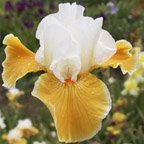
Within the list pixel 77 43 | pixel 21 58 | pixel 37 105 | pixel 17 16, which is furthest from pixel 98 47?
pixel 17 16

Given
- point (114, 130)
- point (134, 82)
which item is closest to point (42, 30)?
point (114, 130)

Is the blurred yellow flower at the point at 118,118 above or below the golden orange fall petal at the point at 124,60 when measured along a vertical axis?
below

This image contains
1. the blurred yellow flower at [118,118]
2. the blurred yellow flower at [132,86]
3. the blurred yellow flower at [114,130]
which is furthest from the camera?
the blurred yellow flower at [132,86]

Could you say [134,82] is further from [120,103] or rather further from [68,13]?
[68,13]

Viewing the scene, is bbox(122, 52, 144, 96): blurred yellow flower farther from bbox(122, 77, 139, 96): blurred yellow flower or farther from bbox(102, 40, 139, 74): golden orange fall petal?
bbox(102, 40, 139, 74): golden orange fall petal

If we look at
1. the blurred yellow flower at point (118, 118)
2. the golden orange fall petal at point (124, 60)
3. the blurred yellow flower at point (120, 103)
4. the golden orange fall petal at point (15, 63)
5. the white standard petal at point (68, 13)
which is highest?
the white standard petal at point (68, 13)

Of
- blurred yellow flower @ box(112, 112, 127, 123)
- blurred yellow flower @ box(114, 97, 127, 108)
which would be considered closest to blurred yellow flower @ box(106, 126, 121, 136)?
blurred yellow flower @ box(112, 112, 127, 123)

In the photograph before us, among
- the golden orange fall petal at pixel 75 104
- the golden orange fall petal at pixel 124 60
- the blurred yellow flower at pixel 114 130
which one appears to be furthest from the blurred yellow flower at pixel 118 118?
the golden orange fall petal at pixel 75 104

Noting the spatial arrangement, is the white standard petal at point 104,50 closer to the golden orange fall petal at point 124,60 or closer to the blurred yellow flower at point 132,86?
the golden orange fall petal at point 124,60
